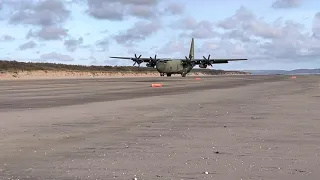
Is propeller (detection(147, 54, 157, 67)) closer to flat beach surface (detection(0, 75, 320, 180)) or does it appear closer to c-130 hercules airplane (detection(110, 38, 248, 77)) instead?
c-130 hercules airplane (detection(110, 38, 248, 77))

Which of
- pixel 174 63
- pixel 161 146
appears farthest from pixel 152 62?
pixel 161 146

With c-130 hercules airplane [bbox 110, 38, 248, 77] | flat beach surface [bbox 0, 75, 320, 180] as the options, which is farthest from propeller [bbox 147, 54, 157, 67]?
flat beach surface [bbox 0, 75, 320, 180]

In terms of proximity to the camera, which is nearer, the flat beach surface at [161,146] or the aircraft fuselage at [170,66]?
the flat beach surface at [161,146]

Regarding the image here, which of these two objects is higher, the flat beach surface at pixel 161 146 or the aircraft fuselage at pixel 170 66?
the aircraft fuselage at pixel 170 66

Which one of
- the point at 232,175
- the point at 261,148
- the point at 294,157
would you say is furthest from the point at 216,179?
the point at 261,148

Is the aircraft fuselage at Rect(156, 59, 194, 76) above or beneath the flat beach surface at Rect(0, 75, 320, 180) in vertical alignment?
above

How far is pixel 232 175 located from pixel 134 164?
64.4 inches

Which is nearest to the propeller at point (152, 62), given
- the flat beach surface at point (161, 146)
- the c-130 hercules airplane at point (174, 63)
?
the c-130 hercules airplane at point (174, 63)

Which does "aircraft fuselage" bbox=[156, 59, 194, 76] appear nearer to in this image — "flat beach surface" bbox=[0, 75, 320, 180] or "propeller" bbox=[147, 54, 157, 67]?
"propeller" bbox=[147, 54, 157, 67]

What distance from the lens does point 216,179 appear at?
5527 mm

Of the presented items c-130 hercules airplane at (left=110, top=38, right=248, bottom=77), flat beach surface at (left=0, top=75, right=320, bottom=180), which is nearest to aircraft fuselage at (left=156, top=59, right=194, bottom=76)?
c-130 hercules airplane at (left=110, top=38, right=248, bottom=77)

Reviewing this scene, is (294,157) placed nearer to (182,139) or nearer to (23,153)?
(182,139)

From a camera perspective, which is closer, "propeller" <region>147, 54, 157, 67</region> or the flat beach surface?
the flat beach surface

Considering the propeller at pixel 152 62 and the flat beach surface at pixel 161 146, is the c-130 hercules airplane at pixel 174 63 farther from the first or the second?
the flat beach surface at pixel 161 146
